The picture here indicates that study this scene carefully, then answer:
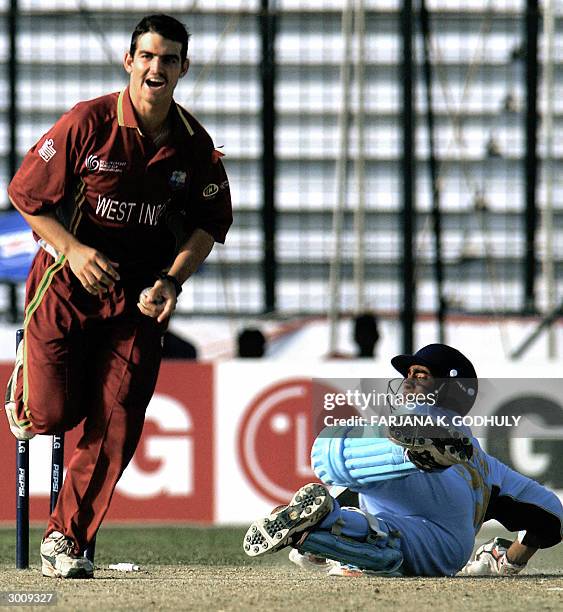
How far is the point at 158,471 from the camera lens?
10234mm

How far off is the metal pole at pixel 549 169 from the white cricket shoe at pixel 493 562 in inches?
320

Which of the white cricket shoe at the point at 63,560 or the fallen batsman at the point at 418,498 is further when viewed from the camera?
the white cricket shoe at the point at 63,560

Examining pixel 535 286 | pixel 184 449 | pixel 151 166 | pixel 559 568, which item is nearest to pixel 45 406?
pixel 151 166

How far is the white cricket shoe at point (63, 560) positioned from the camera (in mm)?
5777

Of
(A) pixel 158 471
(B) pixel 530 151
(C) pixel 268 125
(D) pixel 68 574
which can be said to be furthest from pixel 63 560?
(B) pixel 530 151

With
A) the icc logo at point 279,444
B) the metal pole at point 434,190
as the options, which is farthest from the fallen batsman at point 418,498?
the metal pole at point 434,190

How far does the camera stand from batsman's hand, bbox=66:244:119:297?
5.59 meters

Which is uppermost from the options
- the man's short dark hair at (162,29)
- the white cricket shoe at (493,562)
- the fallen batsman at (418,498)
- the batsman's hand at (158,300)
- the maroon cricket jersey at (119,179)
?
the man's short dark hair at (162,29)

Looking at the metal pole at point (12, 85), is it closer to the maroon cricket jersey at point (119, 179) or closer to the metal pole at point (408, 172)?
the metal pole at point (408, 172)

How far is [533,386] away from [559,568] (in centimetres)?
362

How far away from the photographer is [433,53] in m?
16.5

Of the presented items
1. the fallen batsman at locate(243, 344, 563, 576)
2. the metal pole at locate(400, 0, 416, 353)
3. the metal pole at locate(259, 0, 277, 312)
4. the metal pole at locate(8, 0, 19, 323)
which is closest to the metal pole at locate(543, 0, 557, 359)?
the metal pole at locate(400, 0, 416, 353)

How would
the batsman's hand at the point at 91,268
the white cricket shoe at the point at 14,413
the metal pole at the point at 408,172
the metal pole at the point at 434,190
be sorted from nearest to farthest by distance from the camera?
the batsman's hand at the point at 91,268, the white cricket shoe at the point at 14,413, the metal pole at the point at 408,172, the metal pole at the point at 434,190

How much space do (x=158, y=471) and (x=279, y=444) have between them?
738 mm
